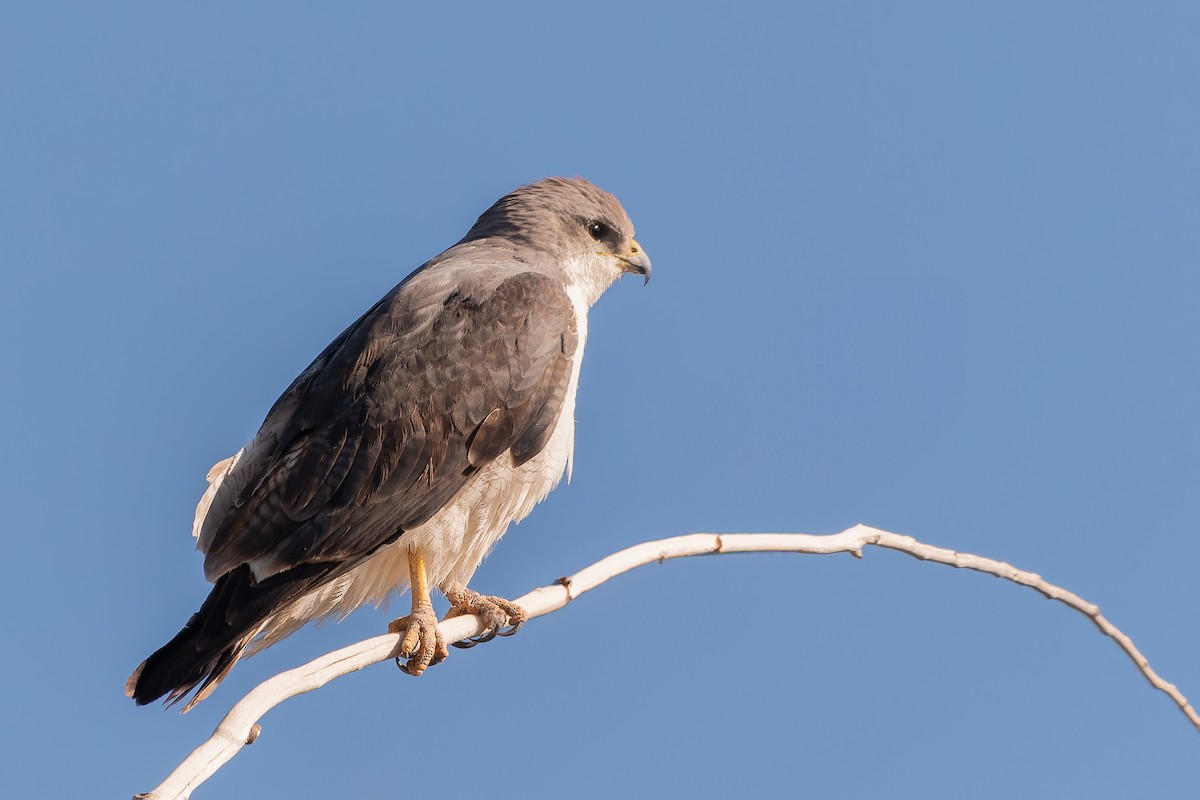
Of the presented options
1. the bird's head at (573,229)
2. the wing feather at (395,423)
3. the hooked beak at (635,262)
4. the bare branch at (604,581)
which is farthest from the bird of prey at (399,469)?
the hooked beak at (635,262)

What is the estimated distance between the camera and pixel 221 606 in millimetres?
4930

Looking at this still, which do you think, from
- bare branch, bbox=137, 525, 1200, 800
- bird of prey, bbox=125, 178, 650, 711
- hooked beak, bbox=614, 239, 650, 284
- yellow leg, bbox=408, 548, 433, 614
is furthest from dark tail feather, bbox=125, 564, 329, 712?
hooked beak, bbox=614, 239, 650, 284

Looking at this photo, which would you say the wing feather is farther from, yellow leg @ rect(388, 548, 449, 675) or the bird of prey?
yellow leg @ rect(388, 548, 449, 675)

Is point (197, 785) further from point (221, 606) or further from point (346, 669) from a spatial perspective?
point (221, 606)

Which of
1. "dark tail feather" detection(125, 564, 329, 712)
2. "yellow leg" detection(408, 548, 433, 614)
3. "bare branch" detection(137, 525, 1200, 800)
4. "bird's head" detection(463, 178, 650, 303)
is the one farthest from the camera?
"bird's head" detection(463, 178, 650, 303)

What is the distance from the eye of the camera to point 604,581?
4.28 metres

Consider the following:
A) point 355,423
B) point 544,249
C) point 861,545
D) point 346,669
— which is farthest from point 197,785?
point 544,249

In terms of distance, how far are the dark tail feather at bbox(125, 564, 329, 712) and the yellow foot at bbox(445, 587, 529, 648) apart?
0.67 meters

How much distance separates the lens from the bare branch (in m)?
2.93

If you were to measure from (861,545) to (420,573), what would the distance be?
1893 millimetres

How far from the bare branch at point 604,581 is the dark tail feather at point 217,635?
1.80 ft

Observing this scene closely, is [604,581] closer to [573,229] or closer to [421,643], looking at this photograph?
[421,643]

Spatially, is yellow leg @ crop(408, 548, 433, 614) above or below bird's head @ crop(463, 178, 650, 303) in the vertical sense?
below

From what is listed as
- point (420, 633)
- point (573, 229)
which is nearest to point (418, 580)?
point (420, 633)
